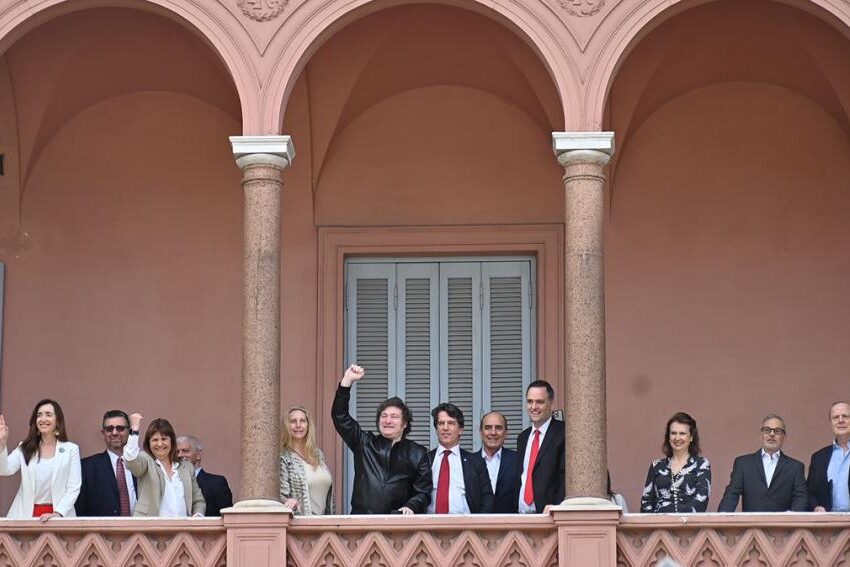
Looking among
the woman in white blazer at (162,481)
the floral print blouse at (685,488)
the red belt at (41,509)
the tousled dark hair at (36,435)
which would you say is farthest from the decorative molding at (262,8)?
the floral print blouse at (685,488)

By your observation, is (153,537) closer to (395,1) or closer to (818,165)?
(395,1)

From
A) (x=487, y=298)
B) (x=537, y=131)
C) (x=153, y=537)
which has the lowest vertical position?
(x=153, y=537)

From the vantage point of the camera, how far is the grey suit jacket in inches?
578

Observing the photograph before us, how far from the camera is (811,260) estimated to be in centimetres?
1736

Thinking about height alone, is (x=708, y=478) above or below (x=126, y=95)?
below

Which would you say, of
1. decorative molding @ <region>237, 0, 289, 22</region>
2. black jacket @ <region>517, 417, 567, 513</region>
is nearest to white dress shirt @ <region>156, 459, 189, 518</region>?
black jacket @ <region>517, 417, 567, 513</region>

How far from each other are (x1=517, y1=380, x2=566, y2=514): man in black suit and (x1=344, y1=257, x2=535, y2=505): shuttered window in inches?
100.0

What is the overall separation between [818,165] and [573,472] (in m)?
4.16

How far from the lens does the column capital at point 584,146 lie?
15047mm

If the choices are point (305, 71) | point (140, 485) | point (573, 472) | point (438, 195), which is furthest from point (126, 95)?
point (573, 472)

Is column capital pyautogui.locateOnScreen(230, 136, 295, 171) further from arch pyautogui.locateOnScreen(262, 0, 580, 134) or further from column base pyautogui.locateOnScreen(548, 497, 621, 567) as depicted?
column base pyautogui.locateOnScreen(548, 497, 621, 567)

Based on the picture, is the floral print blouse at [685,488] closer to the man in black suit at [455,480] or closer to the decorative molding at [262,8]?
the man in black suit at [455,480]

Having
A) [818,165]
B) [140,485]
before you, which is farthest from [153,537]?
[818,165]

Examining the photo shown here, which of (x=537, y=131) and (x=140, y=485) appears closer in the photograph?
(x=140, y=485)
